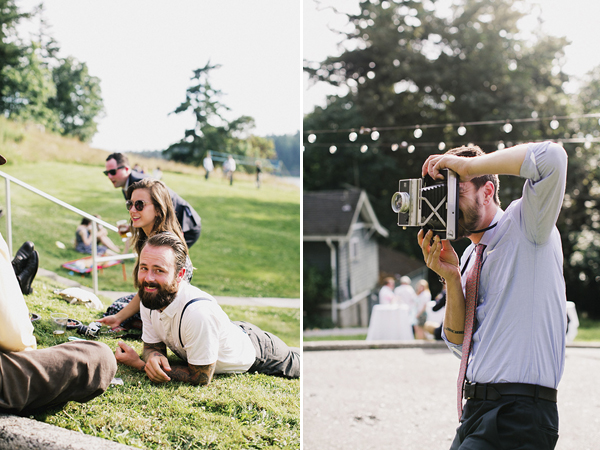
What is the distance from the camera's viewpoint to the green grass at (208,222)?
4.15 meters

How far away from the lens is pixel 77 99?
15.7 feet

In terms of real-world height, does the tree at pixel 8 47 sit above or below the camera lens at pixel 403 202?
above

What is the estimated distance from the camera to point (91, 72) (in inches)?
183

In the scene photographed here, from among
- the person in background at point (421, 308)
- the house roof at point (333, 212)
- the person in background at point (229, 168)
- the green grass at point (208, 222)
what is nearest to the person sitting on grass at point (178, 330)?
the green grass at point (208, 222)

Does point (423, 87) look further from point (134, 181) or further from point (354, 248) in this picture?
point (134, 181)

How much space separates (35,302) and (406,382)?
439 centimetres

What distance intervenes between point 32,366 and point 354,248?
716 inches

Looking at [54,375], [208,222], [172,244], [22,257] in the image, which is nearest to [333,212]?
[208,222]

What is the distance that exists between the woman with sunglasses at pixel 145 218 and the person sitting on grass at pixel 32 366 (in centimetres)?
61

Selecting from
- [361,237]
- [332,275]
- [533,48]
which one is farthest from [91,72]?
[533,48]

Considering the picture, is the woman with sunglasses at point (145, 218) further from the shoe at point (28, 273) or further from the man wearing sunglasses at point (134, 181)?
the shoe at point (28, 273)

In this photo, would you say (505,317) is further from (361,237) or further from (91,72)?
(361,237)

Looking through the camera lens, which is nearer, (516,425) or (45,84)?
(516,425)

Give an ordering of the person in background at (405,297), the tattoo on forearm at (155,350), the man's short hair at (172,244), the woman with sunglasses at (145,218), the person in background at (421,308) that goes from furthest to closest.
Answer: the person in background at (405,297)
the person in background at (421,308)
the woman with sunglasses at (145,218)
the tattoo on forearm at (155,350)
the man's short hair at (172,244)
